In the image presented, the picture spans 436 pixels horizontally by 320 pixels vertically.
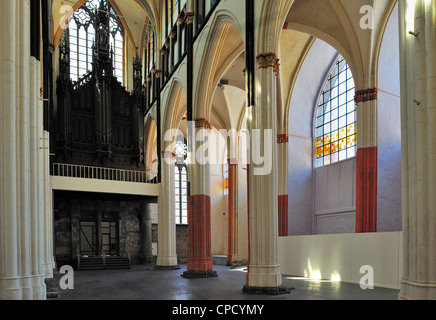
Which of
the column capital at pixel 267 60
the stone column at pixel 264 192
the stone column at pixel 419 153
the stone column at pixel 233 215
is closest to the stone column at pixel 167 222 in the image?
the stone column at pixel 233 215

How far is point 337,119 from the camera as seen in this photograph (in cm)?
1906

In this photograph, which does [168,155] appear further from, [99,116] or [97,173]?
[99,116]

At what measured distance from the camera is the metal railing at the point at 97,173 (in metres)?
20.3

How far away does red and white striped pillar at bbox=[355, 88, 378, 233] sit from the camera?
→ 1425 cm

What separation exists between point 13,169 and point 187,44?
12.3 m

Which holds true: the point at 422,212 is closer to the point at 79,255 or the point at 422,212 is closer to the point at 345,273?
the point at 345,273

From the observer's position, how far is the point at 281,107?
19516 millimetres

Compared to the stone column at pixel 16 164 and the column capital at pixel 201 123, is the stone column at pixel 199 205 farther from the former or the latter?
the stone column at pixel 16 164

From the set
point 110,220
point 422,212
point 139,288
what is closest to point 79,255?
point 110,220

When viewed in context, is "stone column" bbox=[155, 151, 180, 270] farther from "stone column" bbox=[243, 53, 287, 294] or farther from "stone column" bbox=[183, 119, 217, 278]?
"stone column" bbox=[243, 53, 287, 294]

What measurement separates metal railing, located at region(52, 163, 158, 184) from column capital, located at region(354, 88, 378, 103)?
38.5ft

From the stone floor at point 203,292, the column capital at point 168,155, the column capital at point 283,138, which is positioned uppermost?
the column capital at point 283,138

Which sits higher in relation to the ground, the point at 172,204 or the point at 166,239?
the point at 172,204

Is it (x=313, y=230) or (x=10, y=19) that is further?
(x=313, y=230)
